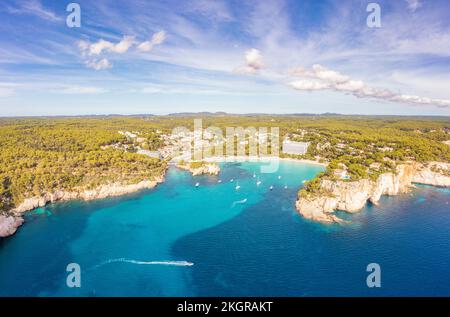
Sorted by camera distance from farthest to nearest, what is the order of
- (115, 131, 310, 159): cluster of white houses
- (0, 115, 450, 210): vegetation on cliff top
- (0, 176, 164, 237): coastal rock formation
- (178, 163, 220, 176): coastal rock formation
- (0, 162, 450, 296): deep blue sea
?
(115, 131, 310, 159): cluster of white houses
(178, 163, 220, 176): coastal rock formation
(0, 115, 450, 210): vegetation on cliff top
(0, 176, 164, 237): coastal rock formation
(0, 162, 450, 296): deep blue sea

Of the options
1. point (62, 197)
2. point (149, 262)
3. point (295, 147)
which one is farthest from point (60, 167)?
point (295, 147)

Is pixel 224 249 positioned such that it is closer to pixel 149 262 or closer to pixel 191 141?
pixel 149 262

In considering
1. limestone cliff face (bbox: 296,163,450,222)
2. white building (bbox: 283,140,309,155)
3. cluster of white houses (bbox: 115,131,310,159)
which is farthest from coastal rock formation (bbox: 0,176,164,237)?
white building (bbox: 283,140,309,155)

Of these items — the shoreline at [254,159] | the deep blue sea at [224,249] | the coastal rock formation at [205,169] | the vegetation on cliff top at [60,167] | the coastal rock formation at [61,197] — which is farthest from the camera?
the shoreline at [254,159]

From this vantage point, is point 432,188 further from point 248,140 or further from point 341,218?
point 248,140

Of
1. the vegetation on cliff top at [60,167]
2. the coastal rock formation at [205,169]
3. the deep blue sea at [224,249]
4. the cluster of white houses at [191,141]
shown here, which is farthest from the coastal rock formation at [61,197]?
the cluster of white houses at [191,141]

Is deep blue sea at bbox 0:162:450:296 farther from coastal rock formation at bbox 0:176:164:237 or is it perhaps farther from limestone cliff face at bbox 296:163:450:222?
limestone cliff face at bbox 296:163:450:222

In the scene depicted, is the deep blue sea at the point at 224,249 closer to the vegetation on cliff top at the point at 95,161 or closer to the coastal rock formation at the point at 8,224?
the coastal rock formation at the point at 8,224

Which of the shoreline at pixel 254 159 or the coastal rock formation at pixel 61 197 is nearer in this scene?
the coastal rock formation at pixel 61 197
